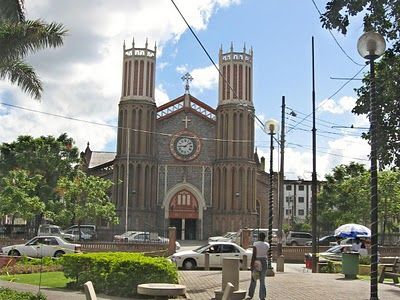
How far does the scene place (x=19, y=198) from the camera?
42.8 metres

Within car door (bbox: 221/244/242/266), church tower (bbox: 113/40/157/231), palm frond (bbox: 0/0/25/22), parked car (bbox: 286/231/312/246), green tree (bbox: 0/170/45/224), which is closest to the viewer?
palm frond (bbox: 0/0/25/22)

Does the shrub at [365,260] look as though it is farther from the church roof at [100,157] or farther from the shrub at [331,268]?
the church roof at [100,157]

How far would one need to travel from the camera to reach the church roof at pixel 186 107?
2611 inches

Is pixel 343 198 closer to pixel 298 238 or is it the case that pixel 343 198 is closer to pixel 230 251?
pixel 298 238

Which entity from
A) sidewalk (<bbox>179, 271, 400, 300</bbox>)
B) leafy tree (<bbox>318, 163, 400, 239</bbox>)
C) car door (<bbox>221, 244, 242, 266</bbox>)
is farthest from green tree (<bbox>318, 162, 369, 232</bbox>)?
sidewalk (<bbox>179, 271, 400, 300</bbox>)

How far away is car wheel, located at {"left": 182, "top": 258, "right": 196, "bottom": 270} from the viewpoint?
26.3 meters

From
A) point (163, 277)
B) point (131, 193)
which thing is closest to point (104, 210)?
point (131, 193)

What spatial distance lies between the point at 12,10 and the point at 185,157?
50.3 m

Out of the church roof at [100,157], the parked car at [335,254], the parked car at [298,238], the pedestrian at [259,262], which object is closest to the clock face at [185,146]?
the parked car at [298,238]

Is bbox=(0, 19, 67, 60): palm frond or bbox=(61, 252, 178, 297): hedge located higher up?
bbox=(0, 19, 67, 60): palm frond

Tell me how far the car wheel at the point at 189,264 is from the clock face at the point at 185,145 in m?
39.2

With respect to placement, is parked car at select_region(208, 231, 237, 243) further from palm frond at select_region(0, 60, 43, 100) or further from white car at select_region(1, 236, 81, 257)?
palm frond at select_region(0, 60, 43, 100)

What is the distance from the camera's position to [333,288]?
1675cm

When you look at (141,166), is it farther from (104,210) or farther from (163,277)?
(163,277)
